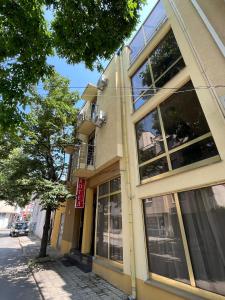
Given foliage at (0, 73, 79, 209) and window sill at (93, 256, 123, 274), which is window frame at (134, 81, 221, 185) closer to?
window sill at (93, 256, 123, 274)

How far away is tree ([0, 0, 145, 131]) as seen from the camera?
429 centimetres

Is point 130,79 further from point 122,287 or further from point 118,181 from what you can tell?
point 122,287

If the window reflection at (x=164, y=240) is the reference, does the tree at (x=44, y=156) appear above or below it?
above

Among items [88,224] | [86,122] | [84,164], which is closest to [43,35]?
[84,164]

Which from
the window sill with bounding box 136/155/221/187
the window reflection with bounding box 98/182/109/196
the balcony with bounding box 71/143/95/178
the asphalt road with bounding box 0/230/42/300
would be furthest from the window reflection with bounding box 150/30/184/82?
the asphalt road with bounding box 0/230/42/300

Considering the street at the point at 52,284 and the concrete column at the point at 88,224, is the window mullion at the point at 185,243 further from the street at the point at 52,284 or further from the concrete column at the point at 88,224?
the concrete column at the point at 88,224

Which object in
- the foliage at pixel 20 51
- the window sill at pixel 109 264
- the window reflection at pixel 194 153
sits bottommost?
the window sill at pixel 109 264

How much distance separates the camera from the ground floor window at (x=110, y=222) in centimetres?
724

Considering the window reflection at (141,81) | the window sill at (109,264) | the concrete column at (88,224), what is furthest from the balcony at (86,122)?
the window sill at (109,264)

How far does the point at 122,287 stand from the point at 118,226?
1961mm

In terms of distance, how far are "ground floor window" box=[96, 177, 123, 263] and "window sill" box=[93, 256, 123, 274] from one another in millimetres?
152

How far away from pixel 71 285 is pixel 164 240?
416 cm

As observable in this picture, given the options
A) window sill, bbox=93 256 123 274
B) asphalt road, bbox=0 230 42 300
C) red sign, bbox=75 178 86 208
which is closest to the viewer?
asphalt road, bbox=0 230 42 300

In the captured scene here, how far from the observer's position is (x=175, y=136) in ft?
18.0
